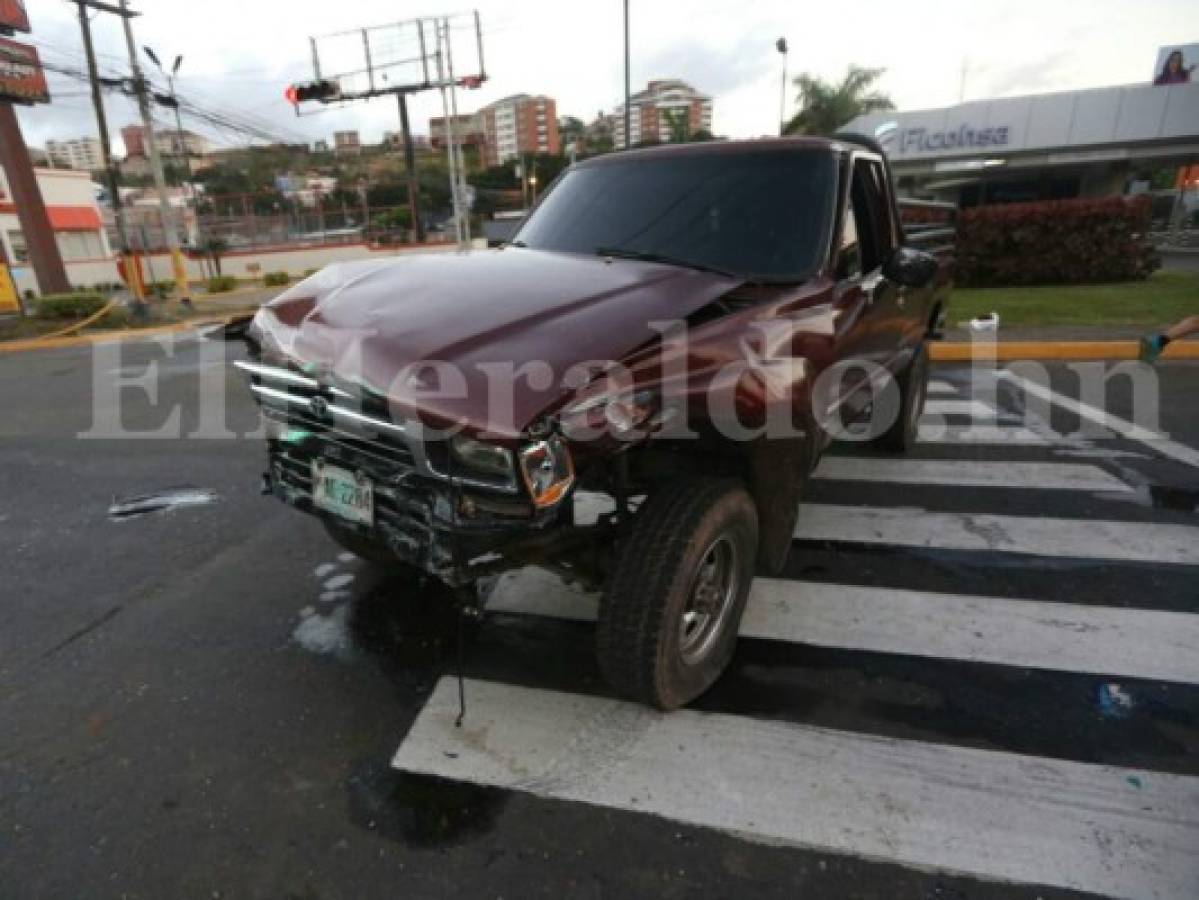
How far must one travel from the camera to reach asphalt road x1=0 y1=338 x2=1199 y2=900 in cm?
209

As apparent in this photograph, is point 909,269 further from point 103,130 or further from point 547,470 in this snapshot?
point 103,130

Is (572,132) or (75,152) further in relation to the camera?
(75,152)

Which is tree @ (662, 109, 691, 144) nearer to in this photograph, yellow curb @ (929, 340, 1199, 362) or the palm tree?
the palm tree

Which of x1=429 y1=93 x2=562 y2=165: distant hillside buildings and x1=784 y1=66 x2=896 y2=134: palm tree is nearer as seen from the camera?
x1=784 y1=66 x2=896 y2=134: palm tree

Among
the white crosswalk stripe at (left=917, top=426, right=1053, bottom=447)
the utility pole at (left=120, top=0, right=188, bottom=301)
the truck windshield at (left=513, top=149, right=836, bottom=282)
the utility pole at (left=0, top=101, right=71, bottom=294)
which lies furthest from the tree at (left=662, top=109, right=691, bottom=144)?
the truck windshield at (left=513, top=149, right=836, bottom=282)

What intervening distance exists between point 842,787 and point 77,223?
153ft

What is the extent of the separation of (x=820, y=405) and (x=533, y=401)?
1.51 metres

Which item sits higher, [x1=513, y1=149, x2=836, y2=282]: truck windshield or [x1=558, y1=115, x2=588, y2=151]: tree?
[x1=558, y1=115, x2=588, y2=151]: tree

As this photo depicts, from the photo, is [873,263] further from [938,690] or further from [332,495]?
[332,495]

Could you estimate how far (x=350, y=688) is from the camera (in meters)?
2.92

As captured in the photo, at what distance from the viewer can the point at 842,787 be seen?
2.34 meters

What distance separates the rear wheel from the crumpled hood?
9.08 feet

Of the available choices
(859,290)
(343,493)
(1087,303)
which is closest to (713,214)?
(859,290)

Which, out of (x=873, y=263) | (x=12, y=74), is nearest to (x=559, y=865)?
(x=873, y=263)
